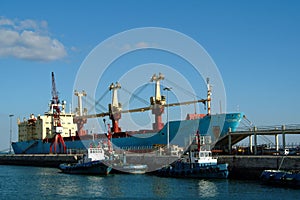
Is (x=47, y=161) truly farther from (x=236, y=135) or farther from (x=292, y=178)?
(x=292, y=178)

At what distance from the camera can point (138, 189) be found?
4131 centimetres

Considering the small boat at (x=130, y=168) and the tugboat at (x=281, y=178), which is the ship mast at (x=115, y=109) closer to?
the small boat at (x=130, y=168)

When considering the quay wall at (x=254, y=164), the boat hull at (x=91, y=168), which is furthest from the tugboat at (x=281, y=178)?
the boat hull at (x=91, y=168)

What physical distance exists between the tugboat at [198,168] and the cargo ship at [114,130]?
36.1ft

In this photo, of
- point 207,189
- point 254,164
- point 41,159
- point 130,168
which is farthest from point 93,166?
point 41,159

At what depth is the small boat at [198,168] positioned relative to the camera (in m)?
48.1

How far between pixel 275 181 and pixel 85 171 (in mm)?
26071

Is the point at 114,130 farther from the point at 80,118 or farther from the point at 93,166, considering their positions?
the point at 93,166

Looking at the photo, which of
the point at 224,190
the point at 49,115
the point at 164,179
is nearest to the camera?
the point at 224,190

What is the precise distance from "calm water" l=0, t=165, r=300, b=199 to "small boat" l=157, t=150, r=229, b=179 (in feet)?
6.76

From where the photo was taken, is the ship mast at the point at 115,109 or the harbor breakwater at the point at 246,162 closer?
the harbor breakwater at the point at 246,162

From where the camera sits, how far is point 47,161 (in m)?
83.2

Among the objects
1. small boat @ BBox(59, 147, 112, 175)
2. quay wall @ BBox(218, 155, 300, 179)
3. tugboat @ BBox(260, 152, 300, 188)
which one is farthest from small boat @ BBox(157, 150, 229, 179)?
small boat @ BBox(59, 147, 112, 175)

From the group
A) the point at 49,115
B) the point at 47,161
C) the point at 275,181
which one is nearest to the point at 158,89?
the point at 47,161
